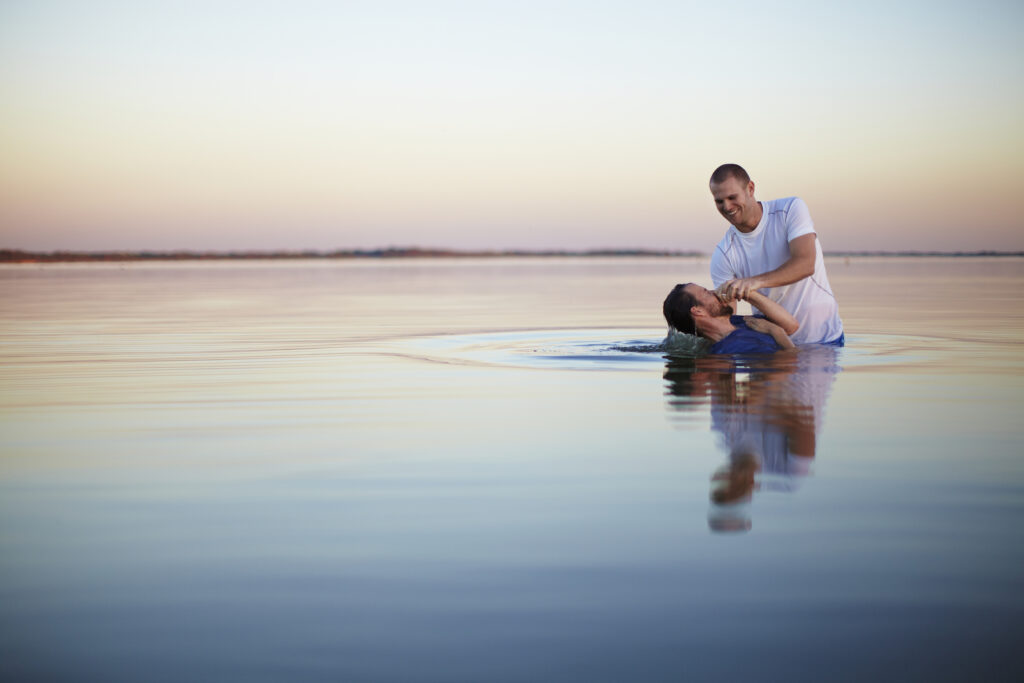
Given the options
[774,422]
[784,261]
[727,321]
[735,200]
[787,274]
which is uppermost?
[735,200]

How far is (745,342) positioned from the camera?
10.6 meters

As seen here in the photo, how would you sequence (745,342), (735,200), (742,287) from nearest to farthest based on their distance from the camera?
1. (742,287)
2. (735,200)
3. (745,342)

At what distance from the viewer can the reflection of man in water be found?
10008 millimetres

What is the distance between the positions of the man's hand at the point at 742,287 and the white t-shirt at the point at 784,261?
0.72 m

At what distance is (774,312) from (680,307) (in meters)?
0.95

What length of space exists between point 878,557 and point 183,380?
22.7 ft

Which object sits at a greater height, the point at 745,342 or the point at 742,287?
the point at 742,287

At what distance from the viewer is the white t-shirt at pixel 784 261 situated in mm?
10164

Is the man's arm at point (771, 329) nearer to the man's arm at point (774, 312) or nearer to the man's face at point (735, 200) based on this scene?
the man's arm at point (774, 312)

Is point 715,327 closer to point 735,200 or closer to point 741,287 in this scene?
point 741,287

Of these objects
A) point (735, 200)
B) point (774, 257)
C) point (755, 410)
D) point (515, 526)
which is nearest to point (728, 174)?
point (735, 200)

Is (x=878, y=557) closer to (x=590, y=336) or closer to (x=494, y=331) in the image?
(x=590, y=336)

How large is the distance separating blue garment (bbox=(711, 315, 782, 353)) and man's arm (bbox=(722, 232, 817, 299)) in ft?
2.63

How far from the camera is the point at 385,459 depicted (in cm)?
533
